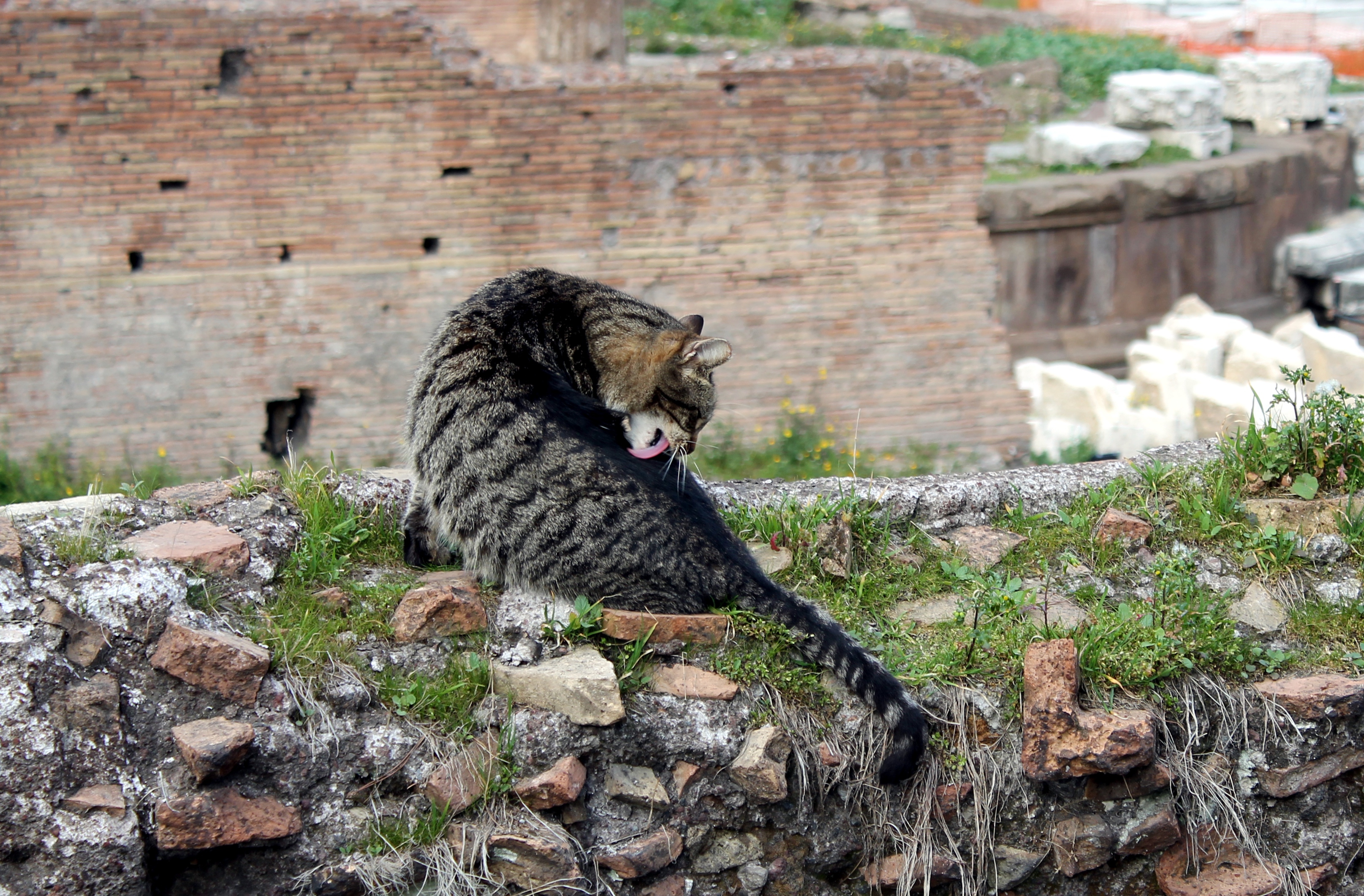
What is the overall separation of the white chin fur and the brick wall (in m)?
4.59

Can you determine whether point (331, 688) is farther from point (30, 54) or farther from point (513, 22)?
point (513, 22)

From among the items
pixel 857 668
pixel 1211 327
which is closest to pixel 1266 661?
pixel 857 668

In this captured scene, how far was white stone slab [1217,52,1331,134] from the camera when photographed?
12328mm

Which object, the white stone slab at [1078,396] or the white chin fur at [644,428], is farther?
the white stone slab at [1078,396]

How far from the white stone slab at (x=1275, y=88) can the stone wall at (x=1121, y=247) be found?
4.56 feet

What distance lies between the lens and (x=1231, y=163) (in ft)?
35.9

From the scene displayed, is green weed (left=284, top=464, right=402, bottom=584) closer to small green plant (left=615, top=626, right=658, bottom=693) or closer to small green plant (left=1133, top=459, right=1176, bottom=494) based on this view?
small green plant (left=615, top=626, right=658, bottom=693)

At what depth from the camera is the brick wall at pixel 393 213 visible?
710cm

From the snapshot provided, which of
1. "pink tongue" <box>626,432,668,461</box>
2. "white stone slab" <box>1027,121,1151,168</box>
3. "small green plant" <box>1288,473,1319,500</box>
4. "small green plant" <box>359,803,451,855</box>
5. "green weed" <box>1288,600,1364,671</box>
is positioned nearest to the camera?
"small green plant" <box>359,803,451,855</box>

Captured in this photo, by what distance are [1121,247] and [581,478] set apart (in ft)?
29.1

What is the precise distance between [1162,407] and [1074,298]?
196 cm

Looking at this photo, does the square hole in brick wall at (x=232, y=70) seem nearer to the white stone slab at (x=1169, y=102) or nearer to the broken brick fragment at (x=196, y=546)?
the broken brick fragment at (x=196, y=546)

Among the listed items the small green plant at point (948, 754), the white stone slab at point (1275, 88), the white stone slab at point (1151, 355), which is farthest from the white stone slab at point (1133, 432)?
the small green plant at point (948, 754)

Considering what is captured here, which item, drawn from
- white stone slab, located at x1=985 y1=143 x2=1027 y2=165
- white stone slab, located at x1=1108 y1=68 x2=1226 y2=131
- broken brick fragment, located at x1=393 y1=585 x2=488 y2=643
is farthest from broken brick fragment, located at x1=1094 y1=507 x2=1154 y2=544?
white stone slab, located at x1=1108 y1=68 x2=1226 y2=131
